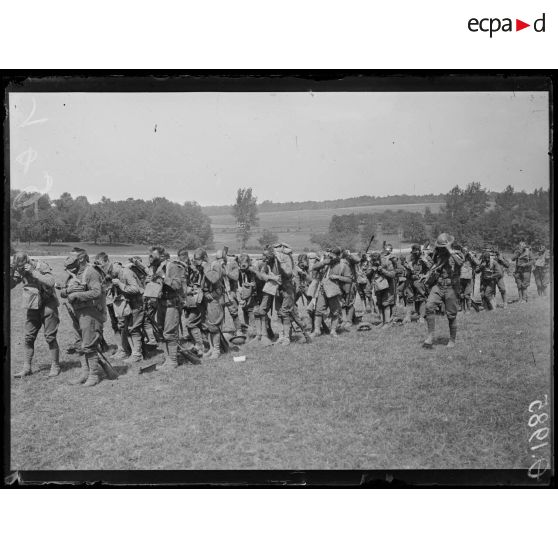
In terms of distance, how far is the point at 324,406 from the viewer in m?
4.49

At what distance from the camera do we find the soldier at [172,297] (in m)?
4.68

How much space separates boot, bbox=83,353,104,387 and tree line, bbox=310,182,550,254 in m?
2.58

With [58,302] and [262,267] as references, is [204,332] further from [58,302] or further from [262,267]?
[58,302]

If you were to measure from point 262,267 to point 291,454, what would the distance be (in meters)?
1.91

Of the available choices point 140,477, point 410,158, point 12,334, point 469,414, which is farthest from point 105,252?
point 469,414

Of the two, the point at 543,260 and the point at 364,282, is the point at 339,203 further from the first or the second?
the point at 543,260

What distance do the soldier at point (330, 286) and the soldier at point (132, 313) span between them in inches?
72.7

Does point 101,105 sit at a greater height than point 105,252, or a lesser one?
greater

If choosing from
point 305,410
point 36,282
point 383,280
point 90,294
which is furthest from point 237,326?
point 36,282

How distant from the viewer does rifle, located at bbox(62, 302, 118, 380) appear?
4621mm

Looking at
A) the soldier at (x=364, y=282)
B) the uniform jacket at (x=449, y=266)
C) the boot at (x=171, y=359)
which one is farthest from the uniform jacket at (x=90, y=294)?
the uniform jacket at (x=449, y=266)

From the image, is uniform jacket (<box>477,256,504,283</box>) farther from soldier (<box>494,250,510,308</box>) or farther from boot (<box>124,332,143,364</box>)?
boot (<box>124,332,143,364</box>)

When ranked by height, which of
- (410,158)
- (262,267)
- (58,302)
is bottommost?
(58,302)

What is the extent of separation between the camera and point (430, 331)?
471cm
